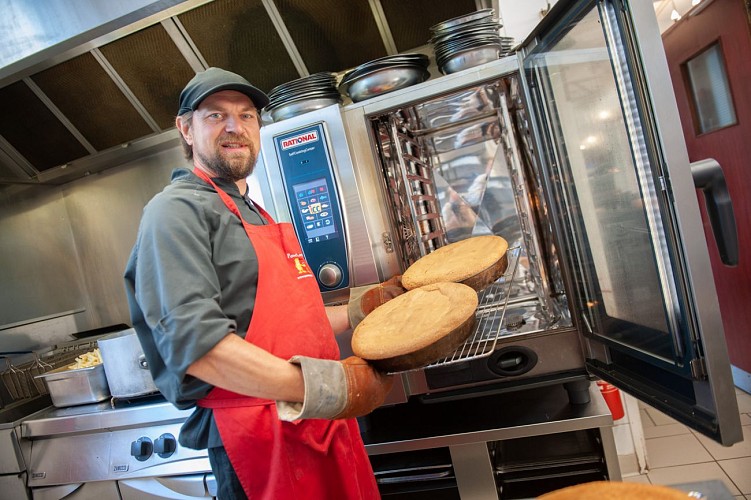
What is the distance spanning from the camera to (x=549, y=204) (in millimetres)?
1646

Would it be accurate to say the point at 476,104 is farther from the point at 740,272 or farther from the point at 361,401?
the point at 740,272

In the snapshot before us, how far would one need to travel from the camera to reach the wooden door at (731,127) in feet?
10.5

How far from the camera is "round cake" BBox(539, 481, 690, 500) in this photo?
2.34ft

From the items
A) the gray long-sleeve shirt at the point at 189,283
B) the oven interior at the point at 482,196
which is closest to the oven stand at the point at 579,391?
the oven interior at the point at 482,196

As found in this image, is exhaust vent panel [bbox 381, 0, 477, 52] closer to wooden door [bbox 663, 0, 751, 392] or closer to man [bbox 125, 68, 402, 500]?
man [bbox 125, 68, 402, 500]

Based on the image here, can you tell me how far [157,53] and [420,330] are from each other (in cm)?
200

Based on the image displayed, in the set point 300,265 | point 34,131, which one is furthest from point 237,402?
point 34,131

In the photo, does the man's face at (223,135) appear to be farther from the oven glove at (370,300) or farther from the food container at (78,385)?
the food container at (78,385)

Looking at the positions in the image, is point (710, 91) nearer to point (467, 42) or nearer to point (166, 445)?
point (467, 42)

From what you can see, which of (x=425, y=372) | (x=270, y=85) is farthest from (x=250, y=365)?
(x=270, y=85)

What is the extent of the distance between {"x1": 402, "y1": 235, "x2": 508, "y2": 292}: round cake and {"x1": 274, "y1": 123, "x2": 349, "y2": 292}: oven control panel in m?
0.28

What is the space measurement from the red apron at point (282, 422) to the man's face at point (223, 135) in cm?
6

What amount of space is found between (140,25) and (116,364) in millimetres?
1519

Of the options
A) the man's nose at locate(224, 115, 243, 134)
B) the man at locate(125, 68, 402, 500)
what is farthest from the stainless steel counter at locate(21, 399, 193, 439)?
the man's nose at locate(224, 115, 243, 134)
